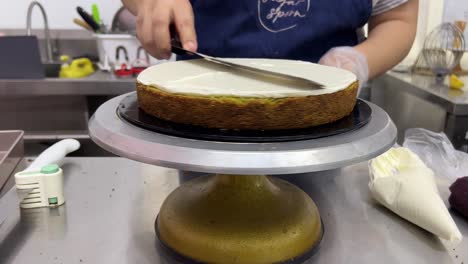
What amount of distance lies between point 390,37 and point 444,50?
704 millimetres

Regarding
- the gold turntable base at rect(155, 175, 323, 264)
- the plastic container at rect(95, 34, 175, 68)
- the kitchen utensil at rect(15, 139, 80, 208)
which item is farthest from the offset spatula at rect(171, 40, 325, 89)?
the plastic container at rect(95, 34, 175, 68)

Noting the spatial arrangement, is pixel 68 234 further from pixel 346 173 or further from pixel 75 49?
pixel 75 49

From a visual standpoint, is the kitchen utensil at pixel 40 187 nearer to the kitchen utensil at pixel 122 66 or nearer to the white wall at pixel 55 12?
the kitchen utensil at pixel 122 66

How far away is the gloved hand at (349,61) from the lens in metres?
0.72

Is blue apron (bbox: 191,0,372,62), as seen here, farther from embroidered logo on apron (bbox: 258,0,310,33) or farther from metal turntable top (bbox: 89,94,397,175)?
metal turntable top (bbox: 89,94,397,175)

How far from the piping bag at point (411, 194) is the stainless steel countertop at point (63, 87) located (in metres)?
0.99

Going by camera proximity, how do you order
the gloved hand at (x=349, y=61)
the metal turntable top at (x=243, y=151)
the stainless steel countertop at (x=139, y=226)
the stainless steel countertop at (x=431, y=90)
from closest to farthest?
the metal turntable top at (x=243, y=151)
the stainless steel countertop at (x=139, y=226)
the gloved hand at (x=349, y=61)
the stainless steel countertop at (x=431, y=90)

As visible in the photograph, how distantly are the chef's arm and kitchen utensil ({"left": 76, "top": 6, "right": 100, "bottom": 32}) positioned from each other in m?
1.10

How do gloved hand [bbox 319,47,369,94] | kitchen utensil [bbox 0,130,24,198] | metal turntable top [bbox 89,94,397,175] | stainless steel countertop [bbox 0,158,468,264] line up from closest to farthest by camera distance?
metal turntable top [bbox 89,94,397,175] → stainless steel countertop [bbox 0,158,468,264] → kitchen utensil [bbox 0,130,24,198] → gloved hand [bbox 319,47,369,94]

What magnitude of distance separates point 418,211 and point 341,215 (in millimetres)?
98

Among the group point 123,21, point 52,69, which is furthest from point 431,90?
point 52,69

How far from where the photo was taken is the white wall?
5.73ft

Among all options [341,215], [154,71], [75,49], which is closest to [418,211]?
[341,215]

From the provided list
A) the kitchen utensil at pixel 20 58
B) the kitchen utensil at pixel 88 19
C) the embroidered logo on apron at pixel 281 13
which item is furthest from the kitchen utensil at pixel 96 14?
the embroidered logo on apron at pixel 281 13
